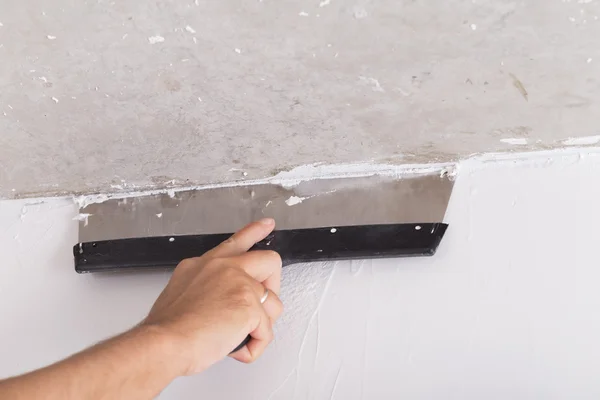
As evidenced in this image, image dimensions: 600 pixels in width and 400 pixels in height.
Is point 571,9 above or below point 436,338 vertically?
above

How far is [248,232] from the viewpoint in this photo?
75 cm

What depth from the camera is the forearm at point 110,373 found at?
1.53 feet

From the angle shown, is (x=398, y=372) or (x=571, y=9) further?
(x=398, y=372)

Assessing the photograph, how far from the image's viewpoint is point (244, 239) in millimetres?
738

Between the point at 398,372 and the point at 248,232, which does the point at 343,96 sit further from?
the point at 398,372

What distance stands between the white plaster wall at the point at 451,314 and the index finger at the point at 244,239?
81 mm

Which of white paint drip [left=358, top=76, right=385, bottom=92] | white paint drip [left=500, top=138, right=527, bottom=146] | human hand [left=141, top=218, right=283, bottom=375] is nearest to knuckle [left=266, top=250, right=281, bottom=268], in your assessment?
human hand [left=141, top=218, right=283, bottom=375]

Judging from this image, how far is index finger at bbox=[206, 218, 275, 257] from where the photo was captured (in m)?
0.71

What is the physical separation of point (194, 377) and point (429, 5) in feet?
1.86

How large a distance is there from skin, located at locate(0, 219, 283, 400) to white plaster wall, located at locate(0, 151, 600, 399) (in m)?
0.09

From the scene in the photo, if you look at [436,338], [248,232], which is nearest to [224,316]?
[248,232]

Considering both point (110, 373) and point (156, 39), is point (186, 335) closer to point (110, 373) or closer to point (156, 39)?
point (110, 373)

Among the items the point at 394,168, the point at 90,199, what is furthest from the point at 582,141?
the point at 90,199

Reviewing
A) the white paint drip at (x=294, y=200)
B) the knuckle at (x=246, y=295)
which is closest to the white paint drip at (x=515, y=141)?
the white paint drip at (x=294, y=200)
